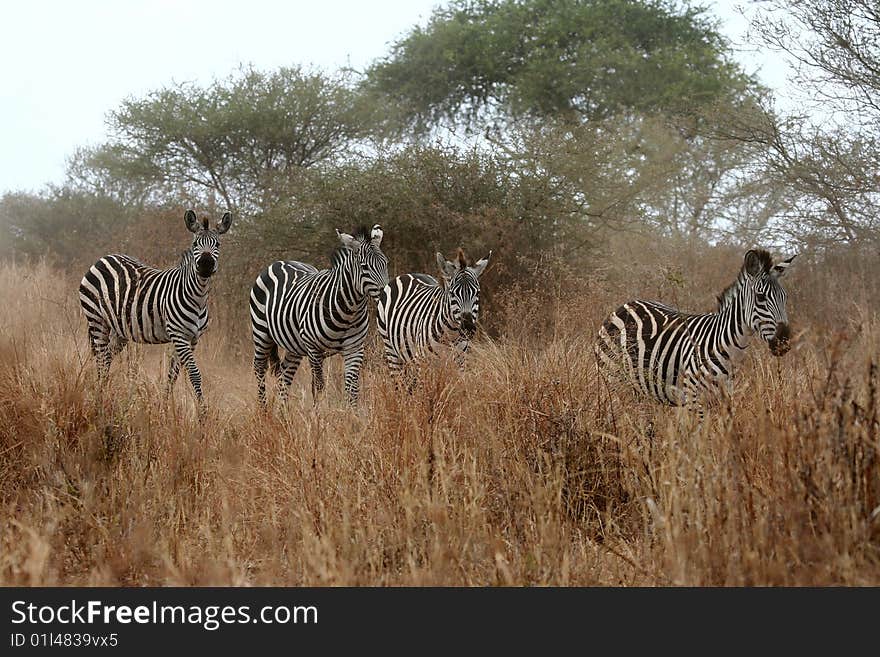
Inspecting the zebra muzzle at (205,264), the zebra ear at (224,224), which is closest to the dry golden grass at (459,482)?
the zebra muzzle at (205,264)

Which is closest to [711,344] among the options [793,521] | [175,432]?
[793,521]

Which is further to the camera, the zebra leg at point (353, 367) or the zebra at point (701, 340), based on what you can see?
the zebra leg at point (353, 367)

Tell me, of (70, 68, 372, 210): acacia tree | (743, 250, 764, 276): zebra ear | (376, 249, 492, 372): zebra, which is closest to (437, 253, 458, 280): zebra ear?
(376, 249, 492, 372): zebra

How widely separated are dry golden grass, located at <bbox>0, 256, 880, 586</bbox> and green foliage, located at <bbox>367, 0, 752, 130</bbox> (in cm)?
1529

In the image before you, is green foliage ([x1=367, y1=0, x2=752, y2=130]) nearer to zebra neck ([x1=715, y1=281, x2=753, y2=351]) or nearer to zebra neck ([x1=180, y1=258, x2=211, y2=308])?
zebra neck ([x1=180, y1=258, x2=211, y2=308])

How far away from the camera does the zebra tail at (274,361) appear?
8.29m

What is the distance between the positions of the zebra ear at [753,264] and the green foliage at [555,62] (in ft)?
48.6

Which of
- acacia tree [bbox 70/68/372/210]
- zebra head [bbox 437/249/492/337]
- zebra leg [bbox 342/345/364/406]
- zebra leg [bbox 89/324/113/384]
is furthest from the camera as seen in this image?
acacia tree [bbox 70/68/372/210]

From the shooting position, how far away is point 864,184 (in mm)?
11062

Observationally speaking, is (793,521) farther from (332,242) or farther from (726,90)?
(726,90)

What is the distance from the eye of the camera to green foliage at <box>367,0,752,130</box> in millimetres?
20188

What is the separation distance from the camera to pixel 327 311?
728 cm

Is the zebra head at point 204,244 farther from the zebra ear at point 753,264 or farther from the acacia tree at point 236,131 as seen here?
the acacia tree at point 236,131

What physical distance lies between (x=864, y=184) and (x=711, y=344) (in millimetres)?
6859
